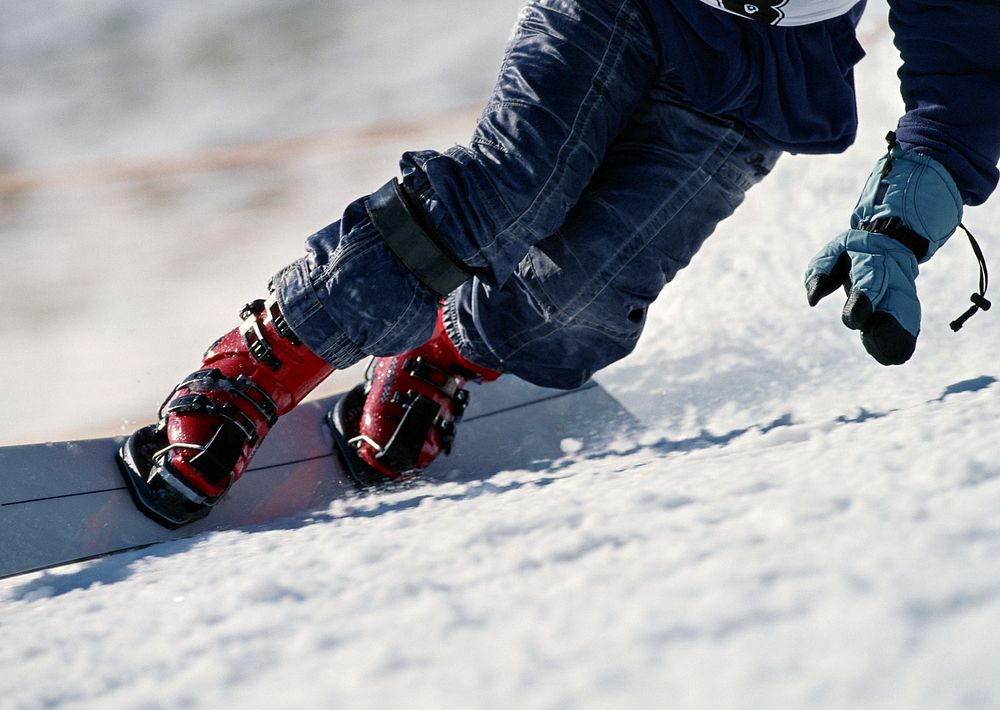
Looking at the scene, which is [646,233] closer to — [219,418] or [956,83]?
[956,83]

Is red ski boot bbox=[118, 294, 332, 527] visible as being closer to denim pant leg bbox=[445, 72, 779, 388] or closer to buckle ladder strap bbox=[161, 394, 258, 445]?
buckle ladder strap bbox=[161, 394, 258, 445]

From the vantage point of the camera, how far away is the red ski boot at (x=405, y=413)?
1.01m

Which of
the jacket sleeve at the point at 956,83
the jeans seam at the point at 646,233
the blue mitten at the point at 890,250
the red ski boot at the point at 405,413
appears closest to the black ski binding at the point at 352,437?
the red ski boot at the point at 405,413

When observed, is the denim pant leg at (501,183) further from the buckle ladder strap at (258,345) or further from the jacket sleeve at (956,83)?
the jacket sleeve at (956,83)

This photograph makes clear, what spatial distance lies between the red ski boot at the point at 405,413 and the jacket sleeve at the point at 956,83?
49 cm

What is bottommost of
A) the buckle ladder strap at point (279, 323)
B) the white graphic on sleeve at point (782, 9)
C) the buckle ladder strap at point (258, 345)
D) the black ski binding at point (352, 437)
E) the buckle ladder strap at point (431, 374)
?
the black ski binding at point (352, 437)

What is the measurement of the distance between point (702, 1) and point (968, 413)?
1.37ft

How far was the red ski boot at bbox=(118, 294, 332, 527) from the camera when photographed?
890 millimetres

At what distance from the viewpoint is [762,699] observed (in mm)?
373

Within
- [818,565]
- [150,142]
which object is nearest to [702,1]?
[818,565]

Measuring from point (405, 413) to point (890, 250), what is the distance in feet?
1.62

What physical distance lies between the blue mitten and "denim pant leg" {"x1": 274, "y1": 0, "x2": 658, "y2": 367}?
23 centimetres

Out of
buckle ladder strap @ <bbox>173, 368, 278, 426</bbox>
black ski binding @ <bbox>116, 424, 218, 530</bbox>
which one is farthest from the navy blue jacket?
black ski binding @ <bbox>116, 424, 218, 530</bbox>

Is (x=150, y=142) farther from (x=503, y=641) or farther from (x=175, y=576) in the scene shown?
(x=503, y=641)
